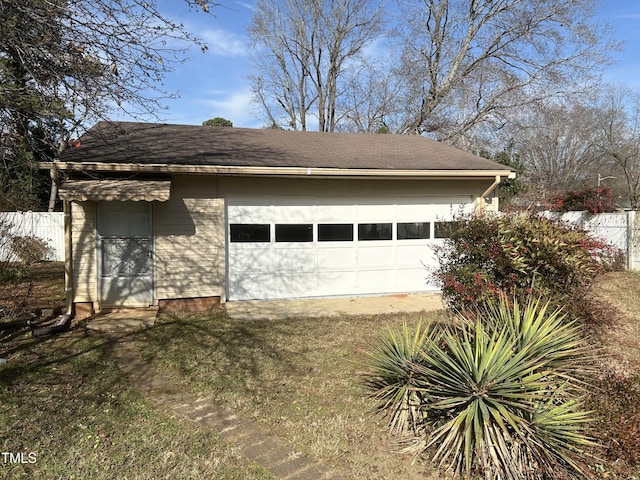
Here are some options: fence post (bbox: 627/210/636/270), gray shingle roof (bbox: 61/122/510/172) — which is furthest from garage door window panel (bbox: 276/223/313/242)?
fence post (bbox: 627/210/636/270)

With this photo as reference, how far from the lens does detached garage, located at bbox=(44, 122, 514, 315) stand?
25.5ft

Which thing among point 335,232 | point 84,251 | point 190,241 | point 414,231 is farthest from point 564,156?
point 84,251

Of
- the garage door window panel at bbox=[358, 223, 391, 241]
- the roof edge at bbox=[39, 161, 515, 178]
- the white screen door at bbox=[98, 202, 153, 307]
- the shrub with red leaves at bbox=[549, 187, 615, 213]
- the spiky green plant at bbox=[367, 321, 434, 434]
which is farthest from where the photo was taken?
the shrub with red leaves at bbox=[549, 187, 615, 213]

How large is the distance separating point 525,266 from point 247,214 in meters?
5.65

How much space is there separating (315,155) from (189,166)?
9.55 ft

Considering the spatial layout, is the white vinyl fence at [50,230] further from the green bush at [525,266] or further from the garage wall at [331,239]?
the green bush at [525,266]

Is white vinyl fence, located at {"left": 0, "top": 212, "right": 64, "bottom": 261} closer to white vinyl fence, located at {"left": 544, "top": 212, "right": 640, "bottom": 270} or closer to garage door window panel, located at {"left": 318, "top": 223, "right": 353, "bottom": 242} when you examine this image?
garage door window panel, located at {"left": 318, "top": 223, "right": 353, "bottom": 242}

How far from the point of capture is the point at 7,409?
4012 mm

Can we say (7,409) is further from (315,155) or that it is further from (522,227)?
(315,155)

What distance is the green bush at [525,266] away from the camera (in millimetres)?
4598

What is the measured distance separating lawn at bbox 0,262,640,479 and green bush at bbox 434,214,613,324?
32.5 inches

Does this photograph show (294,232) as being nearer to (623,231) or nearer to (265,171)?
(265,171)

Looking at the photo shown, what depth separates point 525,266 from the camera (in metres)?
4.65

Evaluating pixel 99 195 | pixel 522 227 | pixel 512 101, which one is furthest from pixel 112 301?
pixel 512 101
